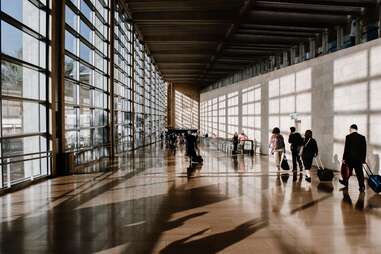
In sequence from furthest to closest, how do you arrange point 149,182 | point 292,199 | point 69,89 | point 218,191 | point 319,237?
point 69,89 < point 149,182 < point 218,191 < point 292,199 < point 319,237

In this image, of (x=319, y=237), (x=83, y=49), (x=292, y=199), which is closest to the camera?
(x=319, y=237)

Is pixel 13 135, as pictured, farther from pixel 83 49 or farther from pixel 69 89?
pixel 83 49

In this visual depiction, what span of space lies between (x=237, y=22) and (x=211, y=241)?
20.5m

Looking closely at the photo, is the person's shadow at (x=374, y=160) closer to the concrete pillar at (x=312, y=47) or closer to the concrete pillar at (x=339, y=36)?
the concrete pillar at (x=339, y=36)

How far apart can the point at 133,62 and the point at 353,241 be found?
25.1 meters

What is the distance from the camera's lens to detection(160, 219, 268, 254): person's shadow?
5301 millimetres

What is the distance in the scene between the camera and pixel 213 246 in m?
5.48

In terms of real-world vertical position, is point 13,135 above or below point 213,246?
above

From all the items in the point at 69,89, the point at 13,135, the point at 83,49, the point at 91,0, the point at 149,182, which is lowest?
the point at 149,182

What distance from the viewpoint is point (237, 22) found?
24.7 metres

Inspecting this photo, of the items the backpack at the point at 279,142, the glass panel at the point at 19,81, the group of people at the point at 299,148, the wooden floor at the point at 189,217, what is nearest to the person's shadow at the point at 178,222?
the wooden floor at the point at 189,217

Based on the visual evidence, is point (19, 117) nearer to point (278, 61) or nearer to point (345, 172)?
point (345, 172)

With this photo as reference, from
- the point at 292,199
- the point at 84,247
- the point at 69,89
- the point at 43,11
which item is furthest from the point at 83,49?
the point at 84,247

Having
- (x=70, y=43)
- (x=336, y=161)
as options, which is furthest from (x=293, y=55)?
(x=70, y=43)
